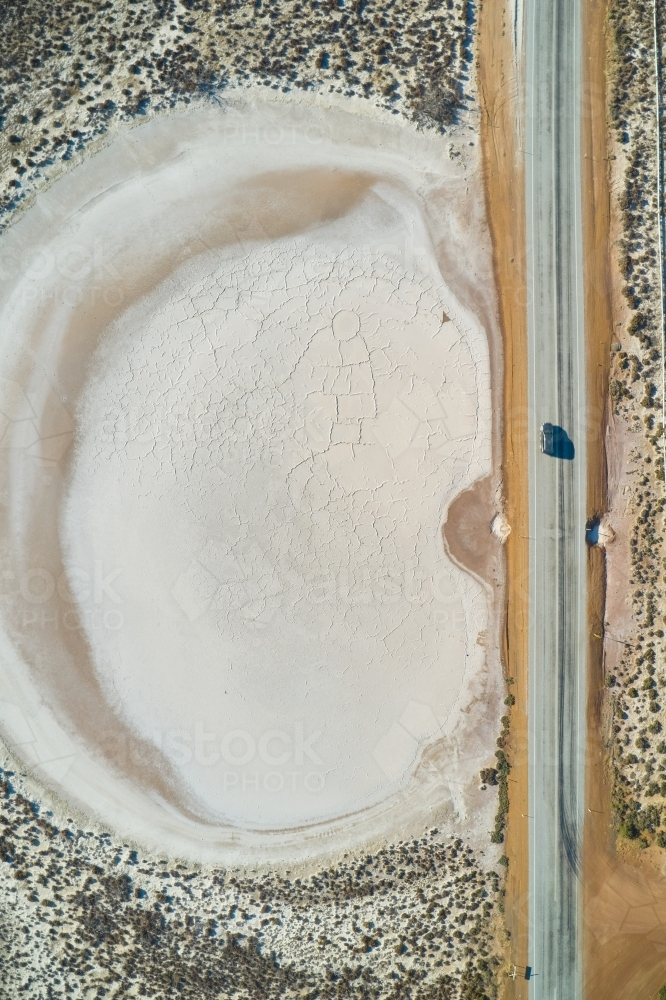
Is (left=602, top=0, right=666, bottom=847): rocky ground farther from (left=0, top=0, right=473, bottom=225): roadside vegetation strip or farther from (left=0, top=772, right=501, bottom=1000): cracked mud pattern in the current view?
(left=0, top=772, right=501, bottom=1000): cracked mud pattern

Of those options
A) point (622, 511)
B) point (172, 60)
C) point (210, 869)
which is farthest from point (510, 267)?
point (210, 869)

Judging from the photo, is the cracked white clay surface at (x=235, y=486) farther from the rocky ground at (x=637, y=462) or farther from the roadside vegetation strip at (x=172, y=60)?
the rocky ground at (x=637, y=462)

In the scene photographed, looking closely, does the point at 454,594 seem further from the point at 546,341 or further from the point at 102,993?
the point at 102,993

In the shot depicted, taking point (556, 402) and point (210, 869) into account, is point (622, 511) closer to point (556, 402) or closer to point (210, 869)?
point (556, 402)

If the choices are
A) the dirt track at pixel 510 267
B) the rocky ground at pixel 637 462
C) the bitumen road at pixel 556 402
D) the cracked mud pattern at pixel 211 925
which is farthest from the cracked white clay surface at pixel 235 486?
the rocky ground at pixel 637 462

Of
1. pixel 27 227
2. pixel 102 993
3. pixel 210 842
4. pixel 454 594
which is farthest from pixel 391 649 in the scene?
pixel 27 227

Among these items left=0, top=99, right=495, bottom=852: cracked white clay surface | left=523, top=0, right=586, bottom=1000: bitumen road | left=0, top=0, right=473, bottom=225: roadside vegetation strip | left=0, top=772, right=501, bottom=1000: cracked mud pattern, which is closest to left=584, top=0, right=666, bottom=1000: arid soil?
left=523, top=0, right=586, bottom=1000: bitumen road
